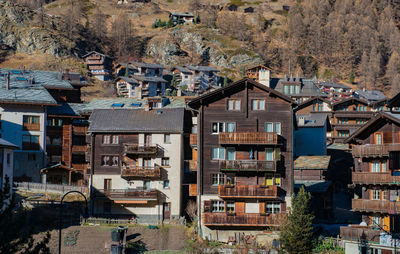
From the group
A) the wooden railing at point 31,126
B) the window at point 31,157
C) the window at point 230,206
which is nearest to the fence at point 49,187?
the window at point 31,157

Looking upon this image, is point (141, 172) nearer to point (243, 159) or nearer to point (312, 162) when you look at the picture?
point (243, 159)

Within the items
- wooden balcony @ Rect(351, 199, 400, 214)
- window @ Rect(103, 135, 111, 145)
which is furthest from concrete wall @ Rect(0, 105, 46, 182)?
wooden balcony @ Rect(351, 199, 400, 214)

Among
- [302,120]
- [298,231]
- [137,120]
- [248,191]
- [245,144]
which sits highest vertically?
[302,120]

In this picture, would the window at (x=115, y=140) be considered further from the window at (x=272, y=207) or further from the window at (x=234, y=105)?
the window at (x=272, y=207)

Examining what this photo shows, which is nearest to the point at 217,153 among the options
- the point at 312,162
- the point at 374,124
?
the point at 374,124

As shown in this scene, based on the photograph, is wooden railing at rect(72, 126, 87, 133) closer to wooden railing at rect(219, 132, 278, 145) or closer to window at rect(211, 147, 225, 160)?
window at rect(211, 147, 225, 160)

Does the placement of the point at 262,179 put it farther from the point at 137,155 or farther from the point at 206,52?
the point at 206,52
